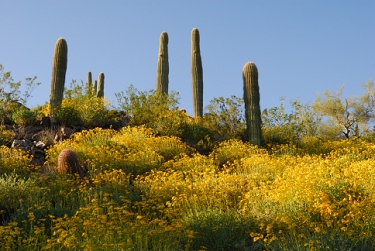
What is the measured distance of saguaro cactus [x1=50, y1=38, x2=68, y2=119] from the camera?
16.3 meters

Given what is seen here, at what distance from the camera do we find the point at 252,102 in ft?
55.3

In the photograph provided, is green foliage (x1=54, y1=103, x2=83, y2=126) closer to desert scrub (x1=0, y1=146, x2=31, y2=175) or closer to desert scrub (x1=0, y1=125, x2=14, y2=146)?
desert scrub (x1=0, y1=125, x2=14, y2=146)

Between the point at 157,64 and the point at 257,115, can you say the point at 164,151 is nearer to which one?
the point at 257,115

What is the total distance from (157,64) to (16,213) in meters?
13.6

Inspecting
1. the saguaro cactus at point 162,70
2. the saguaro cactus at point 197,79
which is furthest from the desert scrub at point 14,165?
the saguaro cactus at point 162,70

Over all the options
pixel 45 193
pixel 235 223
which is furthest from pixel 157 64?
pixel 235 223

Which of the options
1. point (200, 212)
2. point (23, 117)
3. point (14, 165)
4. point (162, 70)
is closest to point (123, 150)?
point (14, 165)

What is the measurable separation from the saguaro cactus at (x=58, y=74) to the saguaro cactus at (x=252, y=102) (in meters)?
6.45

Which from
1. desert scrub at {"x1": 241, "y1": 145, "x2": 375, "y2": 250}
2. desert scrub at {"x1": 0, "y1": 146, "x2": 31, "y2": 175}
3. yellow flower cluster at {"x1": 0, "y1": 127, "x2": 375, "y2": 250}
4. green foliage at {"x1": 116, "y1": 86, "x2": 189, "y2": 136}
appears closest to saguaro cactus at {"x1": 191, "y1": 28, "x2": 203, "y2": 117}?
green foliage at {"x1": 116, "y1": 86, "x2": 189, "y2": 136}

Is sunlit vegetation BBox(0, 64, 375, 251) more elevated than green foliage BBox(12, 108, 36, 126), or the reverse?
green foliage BBox(12, 108, 36, 126)

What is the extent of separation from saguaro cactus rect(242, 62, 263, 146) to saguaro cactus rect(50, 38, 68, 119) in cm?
645

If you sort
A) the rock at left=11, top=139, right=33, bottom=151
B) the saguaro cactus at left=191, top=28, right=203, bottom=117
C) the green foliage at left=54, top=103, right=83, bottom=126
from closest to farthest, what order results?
1. the rock at left=11, top=139, right=33, bottom=151
2. the green foliage at left=54, top=103, right=83, bottom=126
3. the saguaro cactus at left=191, top=28, right=203, bottom=117

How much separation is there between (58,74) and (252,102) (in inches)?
270

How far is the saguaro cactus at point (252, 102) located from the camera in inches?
653
